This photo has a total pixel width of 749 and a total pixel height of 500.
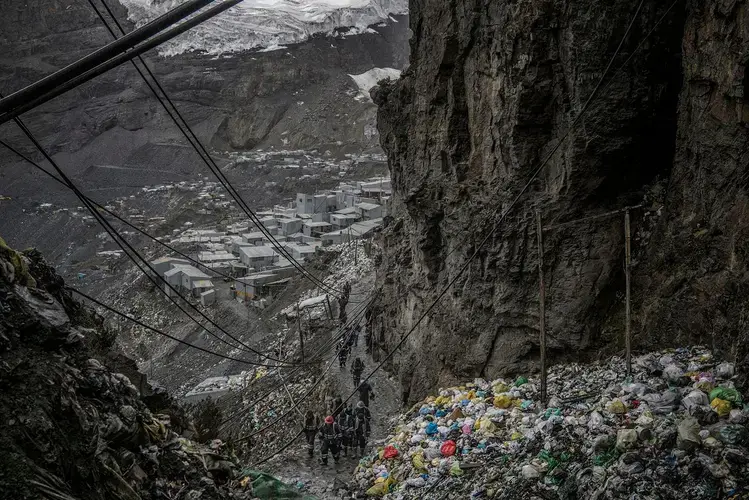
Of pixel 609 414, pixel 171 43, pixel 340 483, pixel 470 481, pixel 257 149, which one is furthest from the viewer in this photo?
pixel 171 43

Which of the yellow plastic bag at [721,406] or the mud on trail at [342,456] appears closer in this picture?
the yellow plastic bag at [721,406]

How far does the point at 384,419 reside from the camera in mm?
12680

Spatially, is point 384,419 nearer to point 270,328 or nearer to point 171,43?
point 270,328

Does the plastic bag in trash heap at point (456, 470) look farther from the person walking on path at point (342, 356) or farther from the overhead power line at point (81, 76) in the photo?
the person walking on path at point (342, 356)

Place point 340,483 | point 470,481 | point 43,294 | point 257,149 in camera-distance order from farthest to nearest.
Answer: point 257,149 < point 340,483 < point 470,481 < point 43,294

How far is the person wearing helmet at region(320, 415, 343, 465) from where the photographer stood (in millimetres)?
10741

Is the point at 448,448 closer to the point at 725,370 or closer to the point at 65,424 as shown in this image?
the point at 725,370

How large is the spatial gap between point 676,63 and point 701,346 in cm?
410

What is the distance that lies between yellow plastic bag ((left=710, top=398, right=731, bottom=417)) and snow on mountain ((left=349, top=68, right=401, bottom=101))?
66.3 m

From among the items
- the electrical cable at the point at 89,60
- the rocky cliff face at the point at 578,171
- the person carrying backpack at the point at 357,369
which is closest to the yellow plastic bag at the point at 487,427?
the rocky cliff face at the point at 578,171

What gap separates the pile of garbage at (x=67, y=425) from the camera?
3.27m

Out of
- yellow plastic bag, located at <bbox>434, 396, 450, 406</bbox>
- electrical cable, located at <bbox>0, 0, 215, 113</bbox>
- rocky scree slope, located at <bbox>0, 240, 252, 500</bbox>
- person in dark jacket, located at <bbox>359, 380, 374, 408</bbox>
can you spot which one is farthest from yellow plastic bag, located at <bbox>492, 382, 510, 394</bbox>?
electrical cable, located at <bbox>0, 0, 215, 113</bbox>

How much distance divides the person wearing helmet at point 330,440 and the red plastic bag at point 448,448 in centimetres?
325

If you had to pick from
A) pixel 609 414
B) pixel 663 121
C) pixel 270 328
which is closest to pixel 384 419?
pixel 609 414
